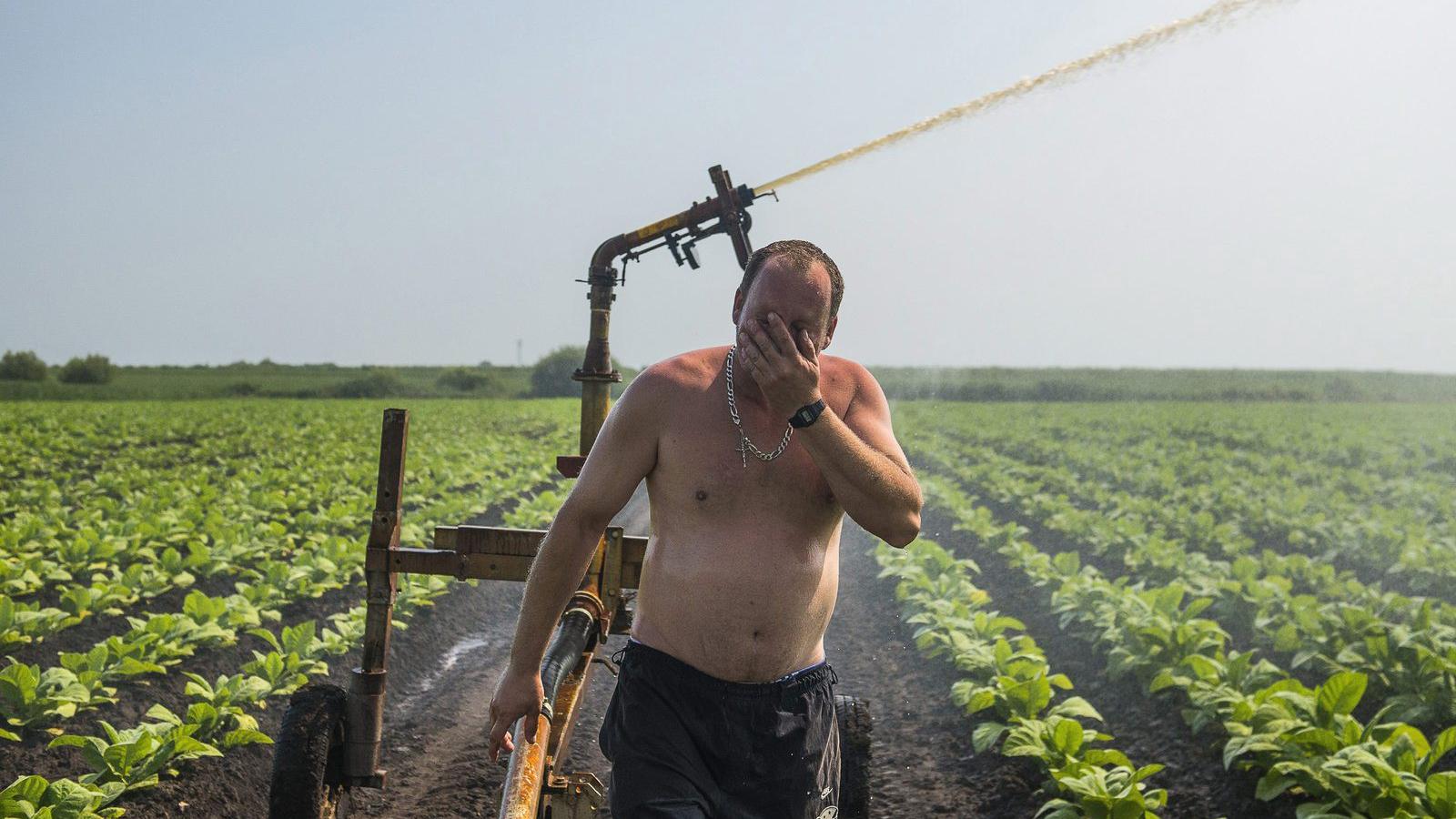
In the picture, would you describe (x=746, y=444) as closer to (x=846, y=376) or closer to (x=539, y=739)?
(x=846, y=376)

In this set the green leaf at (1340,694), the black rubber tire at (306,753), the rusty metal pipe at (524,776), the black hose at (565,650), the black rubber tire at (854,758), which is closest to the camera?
the rusty metal pipe at (524,776)

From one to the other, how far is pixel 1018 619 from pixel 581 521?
25.3ft

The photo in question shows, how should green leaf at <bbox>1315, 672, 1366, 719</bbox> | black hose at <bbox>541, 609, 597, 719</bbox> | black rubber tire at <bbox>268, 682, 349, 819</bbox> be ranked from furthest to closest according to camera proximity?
green leaf at <bbox>1315, 672, 1366, 719</bbox> < black rubber tire at <bbox>268, 682, 349, 819</bbox> < black hose at <bbox>541, 609, 597, 719</bbox>

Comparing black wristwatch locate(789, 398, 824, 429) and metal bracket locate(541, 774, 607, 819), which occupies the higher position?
black wristwatch locate(789, 398, 824, 429)

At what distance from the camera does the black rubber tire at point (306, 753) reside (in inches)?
167

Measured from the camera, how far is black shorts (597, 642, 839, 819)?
2617 millimetres

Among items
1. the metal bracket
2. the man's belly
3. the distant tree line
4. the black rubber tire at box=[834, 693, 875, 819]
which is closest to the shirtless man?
the man's belly

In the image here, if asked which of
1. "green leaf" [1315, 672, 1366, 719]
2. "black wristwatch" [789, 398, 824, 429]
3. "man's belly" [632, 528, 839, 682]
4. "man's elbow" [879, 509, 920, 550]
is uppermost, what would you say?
"black wristwatch" [789, 398, 824, 429]

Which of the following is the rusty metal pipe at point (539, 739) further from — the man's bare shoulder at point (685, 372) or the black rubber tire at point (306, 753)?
the black rubber tire at point (306, 753)

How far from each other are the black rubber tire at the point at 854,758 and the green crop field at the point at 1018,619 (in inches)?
42.0

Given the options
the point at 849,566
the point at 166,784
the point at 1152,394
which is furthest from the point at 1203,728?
the point at 1152,394

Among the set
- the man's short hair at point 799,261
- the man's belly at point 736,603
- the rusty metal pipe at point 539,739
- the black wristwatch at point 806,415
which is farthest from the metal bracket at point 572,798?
the man's short hair at point 799,261

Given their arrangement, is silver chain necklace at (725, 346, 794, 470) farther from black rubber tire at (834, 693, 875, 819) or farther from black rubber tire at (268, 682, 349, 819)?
black rubber tire at (268, 682, 349, 819)

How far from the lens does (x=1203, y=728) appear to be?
20.8 feet
